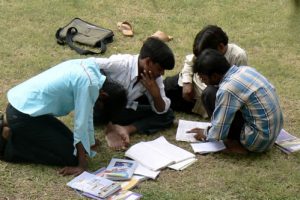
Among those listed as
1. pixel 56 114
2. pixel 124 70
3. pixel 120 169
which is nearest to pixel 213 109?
pixel 124 70

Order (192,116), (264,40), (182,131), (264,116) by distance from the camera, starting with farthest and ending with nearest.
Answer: (264,40) → (192,116) → (182,131) → (264,116)

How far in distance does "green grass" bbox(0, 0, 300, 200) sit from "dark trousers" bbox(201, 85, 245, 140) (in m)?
0.16

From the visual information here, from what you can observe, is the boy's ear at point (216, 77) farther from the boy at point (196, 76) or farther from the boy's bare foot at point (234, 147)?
the boy's bare foot at point (234, 147)

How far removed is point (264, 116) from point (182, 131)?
27.1 inches

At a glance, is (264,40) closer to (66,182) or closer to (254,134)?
(254,134)

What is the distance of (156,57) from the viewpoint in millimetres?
3137

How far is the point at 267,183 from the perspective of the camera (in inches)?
115

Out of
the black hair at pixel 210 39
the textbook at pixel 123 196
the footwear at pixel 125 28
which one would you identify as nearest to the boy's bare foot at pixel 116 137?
the textbook at pixel 123 196

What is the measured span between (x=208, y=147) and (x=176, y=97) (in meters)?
0.70

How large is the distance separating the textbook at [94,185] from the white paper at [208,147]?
711 mm

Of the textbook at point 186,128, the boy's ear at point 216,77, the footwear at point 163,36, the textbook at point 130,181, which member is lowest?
the textbook at point 130,181

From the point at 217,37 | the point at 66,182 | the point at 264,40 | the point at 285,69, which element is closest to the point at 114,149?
the point at 66,182

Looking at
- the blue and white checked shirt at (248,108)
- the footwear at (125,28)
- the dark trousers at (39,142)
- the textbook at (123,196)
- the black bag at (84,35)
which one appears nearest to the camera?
the textbook at (123,196)

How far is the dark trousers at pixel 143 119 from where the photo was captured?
3.52 metres
